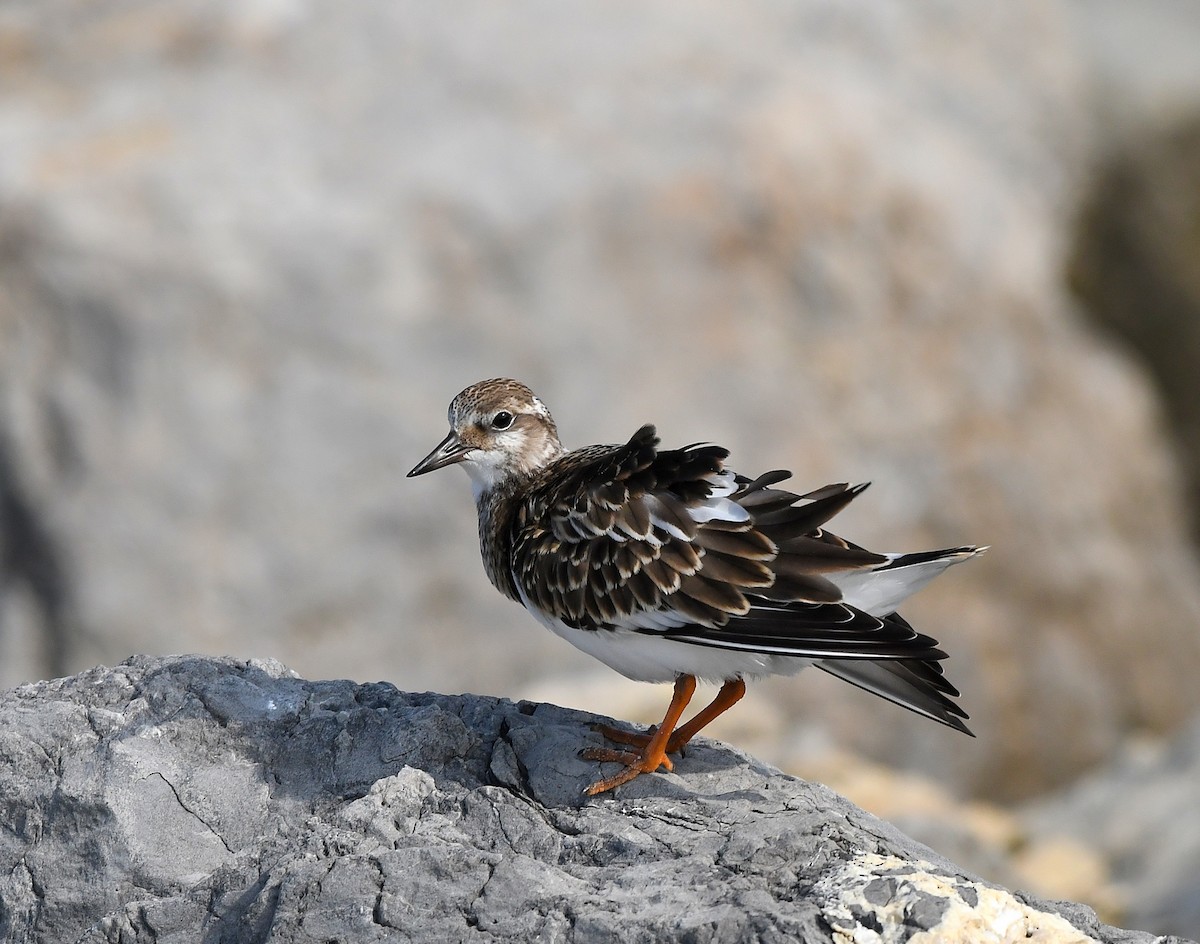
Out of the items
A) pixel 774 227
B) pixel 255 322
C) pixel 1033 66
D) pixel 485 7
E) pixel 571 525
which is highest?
pixel 1033 66

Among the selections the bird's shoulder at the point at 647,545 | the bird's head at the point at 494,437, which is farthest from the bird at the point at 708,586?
the bird's head at the point at 494,437

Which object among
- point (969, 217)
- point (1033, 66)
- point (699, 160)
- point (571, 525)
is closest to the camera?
point (571, 525)

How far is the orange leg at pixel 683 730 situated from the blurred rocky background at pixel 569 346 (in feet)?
15.9

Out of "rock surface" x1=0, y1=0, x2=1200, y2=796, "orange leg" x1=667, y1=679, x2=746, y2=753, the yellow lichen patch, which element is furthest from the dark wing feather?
"rock surface" x1=0, y1=0, x2=1200, y2=796

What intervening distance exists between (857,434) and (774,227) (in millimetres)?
2300

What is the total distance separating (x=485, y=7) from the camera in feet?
53.1

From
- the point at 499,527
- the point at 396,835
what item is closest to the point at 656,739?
the point at 396,835

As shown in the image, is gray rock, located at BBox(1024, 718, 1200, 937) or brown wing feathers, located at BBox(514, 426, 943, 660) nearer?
brown wing feathers, located at BBox(514, 426, 943, 660)

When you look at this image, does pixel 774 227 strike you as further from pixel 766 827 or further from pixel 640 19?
pixel 766 827

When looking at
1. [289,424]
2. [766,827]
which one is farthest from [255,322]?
[766,827]

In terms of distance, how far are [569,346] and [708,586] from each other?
834 centimetres

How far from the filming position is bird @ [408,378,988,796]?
6812 mm

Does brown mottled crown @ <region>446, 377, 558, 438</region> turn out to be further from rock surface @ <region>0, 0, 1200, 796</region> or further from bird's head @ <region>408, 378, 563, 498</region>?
rock surface @ <region>0, 0, 1200, 796</region>

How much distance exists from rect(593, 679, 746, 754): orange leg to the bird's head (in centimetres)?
187
